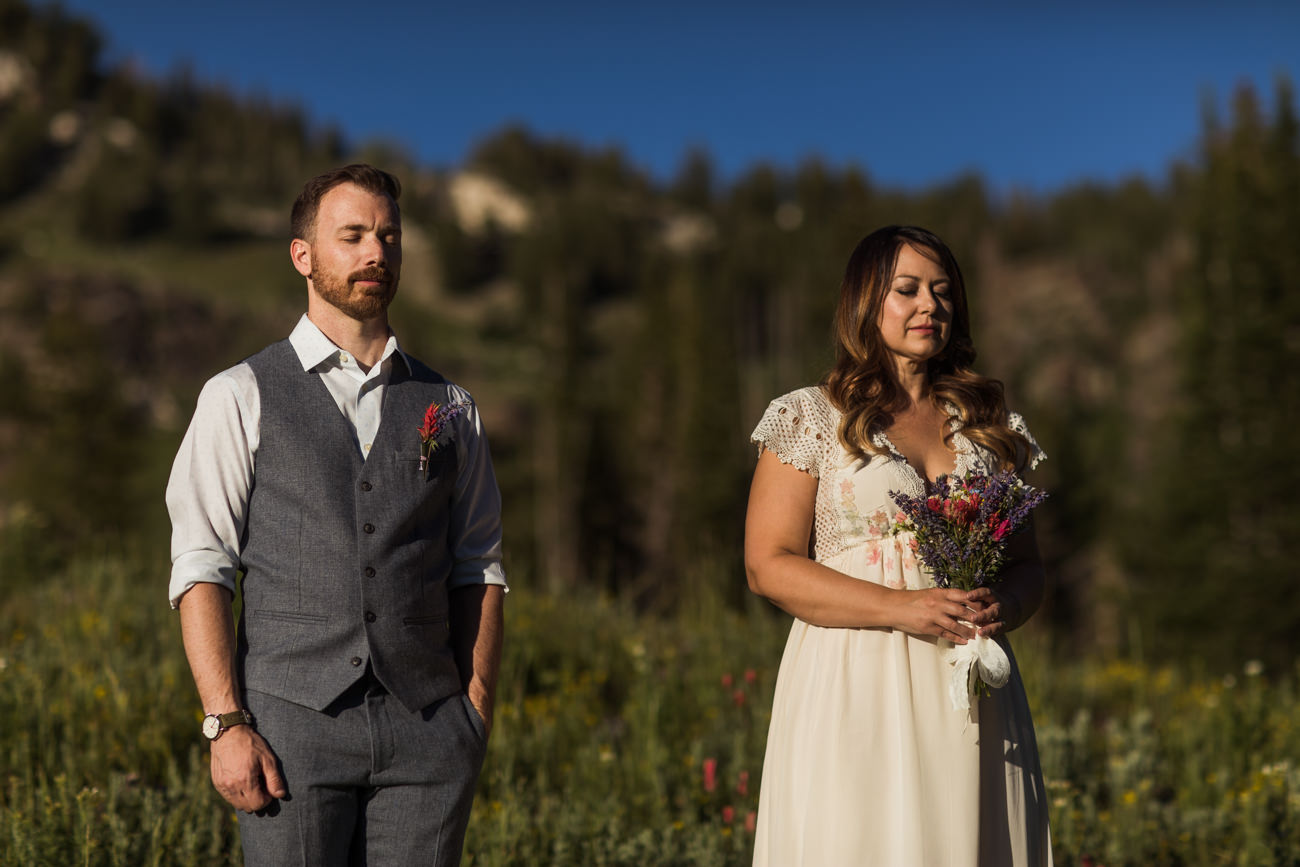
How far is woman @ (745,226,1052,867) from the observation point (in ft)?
9.48

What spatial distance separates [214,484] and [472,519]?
24.5 inches

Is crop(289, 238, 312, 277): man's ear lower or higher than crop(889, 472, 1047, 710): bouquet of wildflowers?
higher

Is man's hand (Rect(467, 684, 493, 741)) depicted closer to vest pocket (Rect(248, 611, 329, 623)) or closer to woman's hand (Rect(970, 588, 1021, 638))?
vest pocket (Rect(248, 611, 329, 623))

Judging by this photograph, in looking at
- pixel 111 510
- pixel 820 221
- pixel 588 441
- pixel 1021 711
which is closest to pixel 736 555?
pixel 1021 711

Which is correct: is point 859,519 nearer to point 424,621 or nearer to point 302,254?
point 424,621

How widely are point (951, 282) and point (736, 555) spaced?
11.4 feet

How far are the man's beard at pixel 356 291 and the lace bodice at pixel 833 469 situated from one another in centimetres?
103

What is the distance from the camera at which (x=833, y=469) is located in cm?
306

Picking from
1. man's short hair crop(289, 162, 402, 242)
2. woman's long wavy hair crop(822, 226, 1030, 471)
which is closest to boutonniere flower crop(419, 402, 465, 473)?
man's short hair crop(289, 162, 402, 242)

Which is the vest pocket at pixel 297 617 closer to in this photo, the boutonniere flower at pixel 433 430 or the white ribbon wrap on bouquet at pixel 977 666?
the boutonniere flower at pixel 433 430

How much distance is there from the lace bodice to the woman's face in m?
0.27

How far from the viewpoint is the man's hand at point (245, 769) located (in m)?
2.34

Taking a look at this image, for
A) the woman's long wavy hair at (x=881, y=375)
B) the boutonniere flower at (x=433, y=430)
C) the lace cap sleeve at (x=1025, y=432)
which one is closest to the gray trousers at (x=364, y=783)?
the boutonniere flower at (x=433, y=430)

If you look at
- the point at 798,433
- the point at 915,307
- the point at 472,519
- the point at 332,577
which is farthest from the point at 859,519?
the point at 332,577
